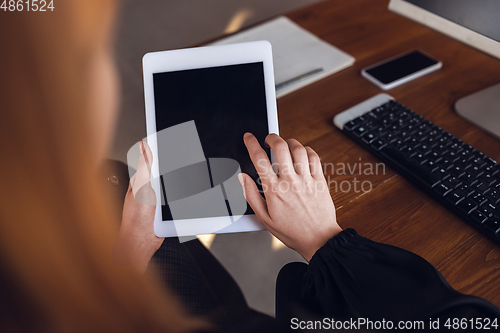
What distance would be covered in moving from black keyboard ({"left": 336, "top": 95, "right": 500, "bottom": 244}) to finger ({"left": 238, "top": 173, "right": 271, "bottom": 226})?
0.21 meters

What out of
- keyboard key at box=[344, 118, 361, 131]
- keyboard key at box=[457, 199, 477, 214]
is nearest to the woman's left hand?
keyboard key at box=[344, 118, 361, 131]

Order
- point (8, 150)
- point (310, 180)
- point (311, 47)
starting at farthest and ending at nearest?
1. point (311, 47)
2. point (310, 180)
3. point (8, 150)

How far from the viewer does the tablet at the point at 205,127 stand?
486 mm

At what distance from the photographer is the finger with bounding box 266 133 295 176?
456mm

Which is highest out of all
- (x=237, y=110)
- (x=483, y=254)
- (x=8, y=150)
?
(x=8, y=150)

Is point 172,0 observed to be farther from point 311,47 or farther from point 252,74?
point 252,74

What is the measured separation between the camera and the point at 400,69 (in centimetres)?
68

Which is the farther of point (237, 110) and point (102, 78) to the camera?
point (237, 110)

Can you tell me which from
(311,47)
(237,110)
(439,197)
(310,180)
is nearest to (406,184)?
(439,197)

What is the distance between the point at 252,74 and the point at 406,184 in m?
0.30

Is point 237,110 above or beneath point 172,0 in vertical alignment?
beneath

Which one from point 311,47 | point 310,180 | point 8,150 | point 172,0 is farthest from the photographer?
point 172,0

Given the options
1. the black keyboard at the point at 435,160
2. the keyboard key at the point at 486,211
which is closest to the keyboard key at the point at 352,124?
the black keyboard at the point at 435,160

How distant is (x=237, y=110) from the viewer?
0.50 metres
